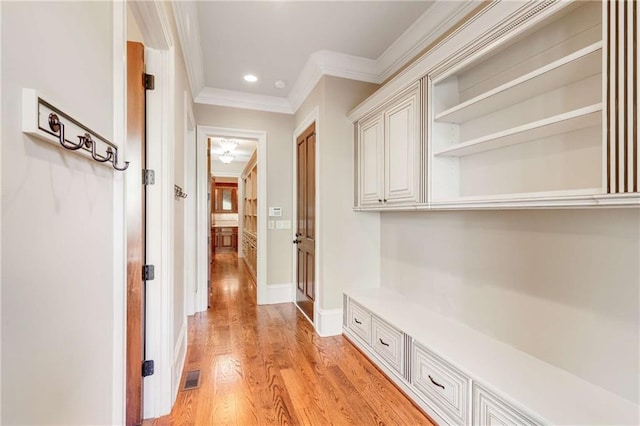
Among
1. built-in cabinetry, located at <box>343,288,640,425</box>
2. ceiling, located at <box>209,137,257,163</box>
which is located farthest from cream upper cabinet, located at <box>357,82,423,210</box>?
ceiling, located at <box>209,137,257,163</box>

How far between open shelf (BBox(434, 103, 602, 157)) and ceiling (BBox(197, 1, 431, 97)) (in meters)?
1.26

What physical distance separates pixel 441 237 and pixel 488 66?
116cm

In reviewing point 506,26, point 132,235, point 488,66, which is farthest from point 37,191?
point 488,66

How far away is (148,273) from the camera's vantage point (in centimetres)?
177

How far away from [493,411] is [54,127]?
6.29 ft

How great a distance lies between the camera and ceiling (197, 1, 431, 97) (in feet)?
7.46

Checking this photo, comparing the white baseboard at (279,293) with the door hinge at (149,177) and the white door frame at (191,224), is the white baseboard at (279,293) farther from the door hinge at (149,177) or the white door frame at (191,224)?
the door hinge at (149,177)

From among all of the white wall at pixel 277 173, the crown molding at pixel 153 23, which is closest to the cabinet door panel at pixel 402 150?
the crown molding at pixel 153 23

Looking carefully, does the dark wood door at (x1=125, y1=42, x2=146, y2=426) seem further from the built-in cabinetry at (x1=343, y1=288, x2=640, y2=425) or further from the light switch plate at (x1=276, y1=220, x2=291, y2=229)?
the light switch plate at (x1=276, y1=220, x2=291, y2=229)

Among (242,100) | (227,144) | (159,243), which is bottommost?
(159,243)

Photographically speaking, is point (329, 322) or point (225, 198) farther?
point (225, 198)

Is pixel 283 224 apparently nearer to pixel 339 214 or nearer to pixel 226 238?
pixel 339 214

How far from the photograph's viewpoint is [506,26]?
57.1 inches

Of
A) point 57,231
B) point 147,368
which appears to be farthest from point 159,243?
point 57,231
